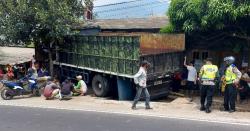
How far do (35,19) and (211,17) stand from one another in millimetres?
8304

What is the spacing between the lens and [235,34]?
1552 cm

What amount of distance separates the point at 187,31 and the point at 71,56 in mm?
5720

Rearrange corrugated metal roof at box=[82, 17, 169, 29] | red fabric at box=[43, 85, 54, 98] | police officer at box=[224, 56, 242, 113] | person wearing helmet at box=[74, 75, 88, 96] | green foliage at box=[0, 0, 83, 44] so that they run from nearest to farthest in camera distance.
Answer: police officer at box=[224, 56, 242, 113] → red fabric at box=[43, 85, 54, 98] → person wearing helmet at box=[74, 75, 88, 96] → green foliage at box=[0, 0, 83, 44] → corrugated metal roof at box=[82, 17, 169, 29]

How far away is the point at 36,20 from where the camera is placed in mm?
18562

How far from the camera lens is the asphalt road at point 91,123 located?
1029cm

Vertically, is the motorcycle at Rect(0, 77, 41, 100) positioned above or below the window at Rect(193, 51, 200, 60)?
below

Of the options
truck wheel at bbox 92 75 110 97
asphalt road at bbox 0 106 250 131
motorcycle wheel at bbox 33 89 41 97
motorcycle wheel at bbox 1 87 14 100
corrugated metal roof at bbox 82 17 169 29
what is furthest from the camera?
corrugated metal roof at bbox 82 17 169 29

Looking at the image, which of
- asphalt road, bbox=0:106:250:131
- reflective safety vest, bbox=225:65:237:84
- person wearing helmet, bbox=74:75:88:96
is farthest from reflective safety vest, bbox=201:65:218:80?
person wearing helmet, bbox=74:75:88:96

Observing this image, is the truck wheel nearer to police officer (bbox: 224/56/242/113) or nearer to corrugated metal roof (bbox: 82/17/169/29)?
corrugated metal roof (bbox: 82/17/169/29)

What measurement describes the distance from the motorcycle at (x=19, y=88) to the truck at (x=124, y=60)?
221cm

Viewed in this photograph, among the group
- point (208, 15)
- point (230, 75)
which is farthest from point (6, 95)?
point (230, 75)

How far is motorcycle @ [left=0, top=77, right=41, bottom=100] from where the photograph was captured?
16672mm

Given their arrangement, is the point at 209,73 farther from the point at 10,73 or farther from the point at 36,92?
the point at 10,73

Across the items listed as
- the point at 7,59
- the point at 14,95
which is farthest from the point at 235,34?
the point at 7,59
